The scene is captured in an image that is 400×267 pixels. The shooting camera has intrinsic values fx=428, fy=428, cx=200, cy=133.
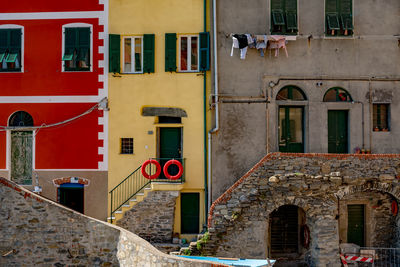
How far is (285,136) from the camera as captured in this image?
671 inches

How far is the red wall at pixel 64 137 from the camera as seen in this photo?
1697 centimetres

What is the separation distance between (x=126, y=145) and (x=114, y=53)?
3.66m

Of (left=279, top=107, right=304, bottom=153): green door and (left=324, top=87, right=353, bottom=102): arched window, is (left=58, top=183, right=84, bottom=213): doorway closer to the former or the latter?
(left=279, top=107, right=304, bottom=153): green door

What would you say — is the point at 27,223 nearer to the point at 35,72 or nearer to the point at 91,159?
the point at 91,159

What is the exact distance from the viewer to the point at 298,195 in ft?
47.7

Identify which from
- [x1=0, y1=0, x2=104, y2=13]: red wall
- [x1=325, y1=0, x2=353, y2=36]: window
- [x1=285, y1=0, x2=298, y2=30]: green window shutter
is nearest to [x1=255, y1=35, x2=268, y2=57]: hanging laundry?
[x1=285, y1=0, x2=298, y2=30]: green window shutter

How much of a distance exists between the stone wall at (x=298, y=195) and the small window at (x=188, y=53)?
16.5 ft

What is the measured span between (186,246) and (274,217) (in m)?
3.68

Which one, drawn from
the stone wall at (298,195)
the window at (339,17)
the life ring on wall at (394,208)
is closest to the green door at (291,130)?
the stone wall at (298,195)

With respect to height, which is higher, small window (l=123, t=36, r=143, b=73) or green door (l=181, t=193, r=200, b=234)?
small window (l=123, t=36, r=143, b=73)

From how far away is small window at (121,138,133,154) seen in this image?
1705 cm

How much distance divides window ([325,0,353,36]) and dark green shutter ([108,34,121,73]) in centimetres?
825

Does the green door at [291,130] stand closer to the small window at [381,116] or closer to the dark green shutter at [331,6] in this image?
the small window at [381,116]

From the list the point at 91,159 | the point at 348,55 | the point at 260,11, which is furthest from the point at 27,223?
the point at 348,55
